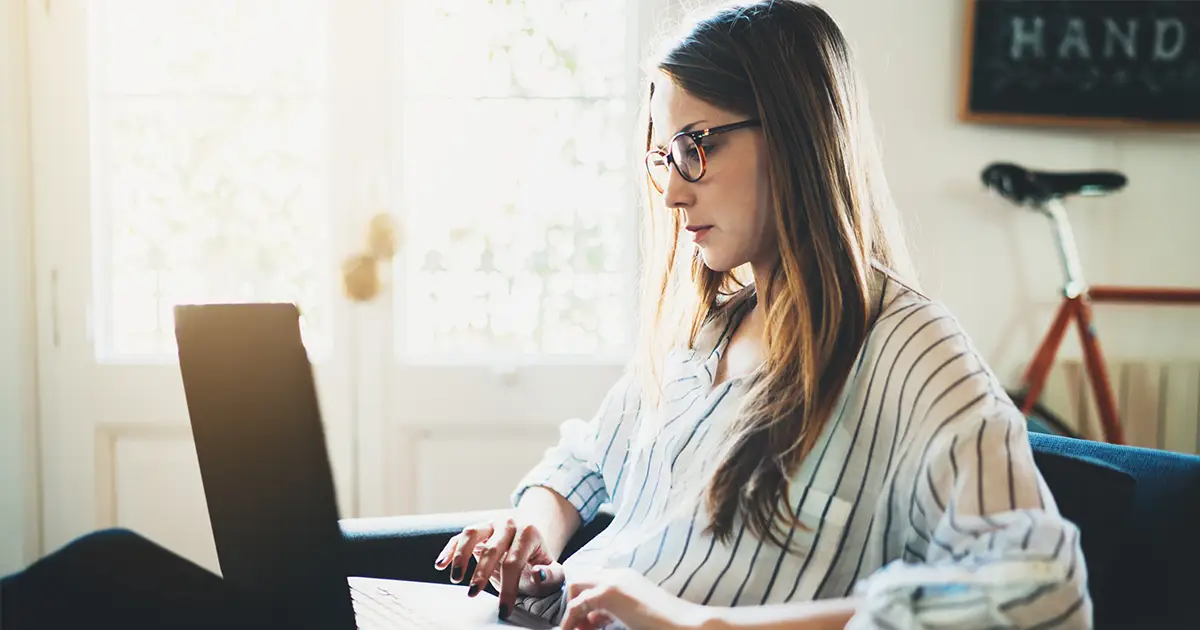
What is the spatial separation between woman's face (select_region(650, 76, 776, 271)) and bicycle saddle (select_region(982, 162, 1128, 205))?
1372mm

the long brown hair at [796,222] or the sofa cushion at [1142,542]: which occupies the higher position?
Answer: the long brown hair at [796,222]

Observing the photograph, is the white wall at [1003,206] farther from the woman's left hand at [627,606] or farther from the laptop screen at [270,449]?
the laptop screen at [270,449]

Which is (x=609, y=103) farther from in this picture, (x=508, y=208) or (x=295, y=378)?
(x=295, y=378)

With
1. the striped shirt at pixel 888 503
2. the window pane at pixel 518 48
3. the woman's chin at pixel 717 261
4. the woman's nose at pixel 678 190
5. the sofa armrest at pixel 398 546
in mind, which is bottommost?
the sofa armrest at pixel 398 546

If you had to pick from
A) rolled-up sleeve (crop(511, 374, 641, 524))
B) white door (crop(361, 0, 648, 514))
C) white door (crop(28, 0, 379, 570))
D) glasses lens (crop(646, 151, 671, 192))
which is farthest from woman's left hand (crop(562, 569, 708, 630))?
white door (crop(28, 0, 379, 570))

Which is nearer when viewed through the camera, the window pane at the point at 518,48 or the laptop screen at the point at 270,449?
the laptop screen at the point at 270,449

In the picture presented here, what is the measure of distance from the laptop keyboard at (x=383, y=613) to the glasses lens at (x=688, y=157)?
53cm

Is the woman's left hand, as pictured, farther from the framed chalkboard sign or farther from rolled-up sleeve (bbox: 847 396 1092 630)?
the framed chalkboard sign

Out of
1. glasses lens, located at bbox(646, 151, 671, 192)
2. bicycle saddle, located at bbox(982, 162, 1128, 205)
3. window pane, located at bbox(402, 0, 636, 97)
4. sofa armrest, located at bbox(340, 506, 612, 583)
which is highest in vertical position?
window pane, located at bbox(402, 0, 636, 97)

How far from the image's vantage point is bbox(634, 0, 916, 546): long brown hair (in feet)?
2.61

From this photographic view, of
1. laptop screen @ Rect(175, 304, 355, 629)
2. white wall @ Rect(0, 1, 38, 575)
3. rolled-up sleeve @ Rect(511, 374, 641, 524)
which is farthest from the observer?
white wall @ Rect(0, 1, 38, 575)

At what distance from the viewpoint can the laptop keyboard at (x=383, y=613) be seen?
2.81 feet

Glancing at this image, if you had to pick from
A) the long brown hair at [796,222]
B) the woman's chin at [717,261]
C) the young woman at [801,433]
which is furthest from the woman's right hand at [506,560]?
the woman's chin at [717,261]

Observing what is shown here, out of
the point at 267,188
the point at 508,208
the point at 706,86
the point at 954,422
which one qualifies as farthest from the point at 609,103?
the point at 954,422
